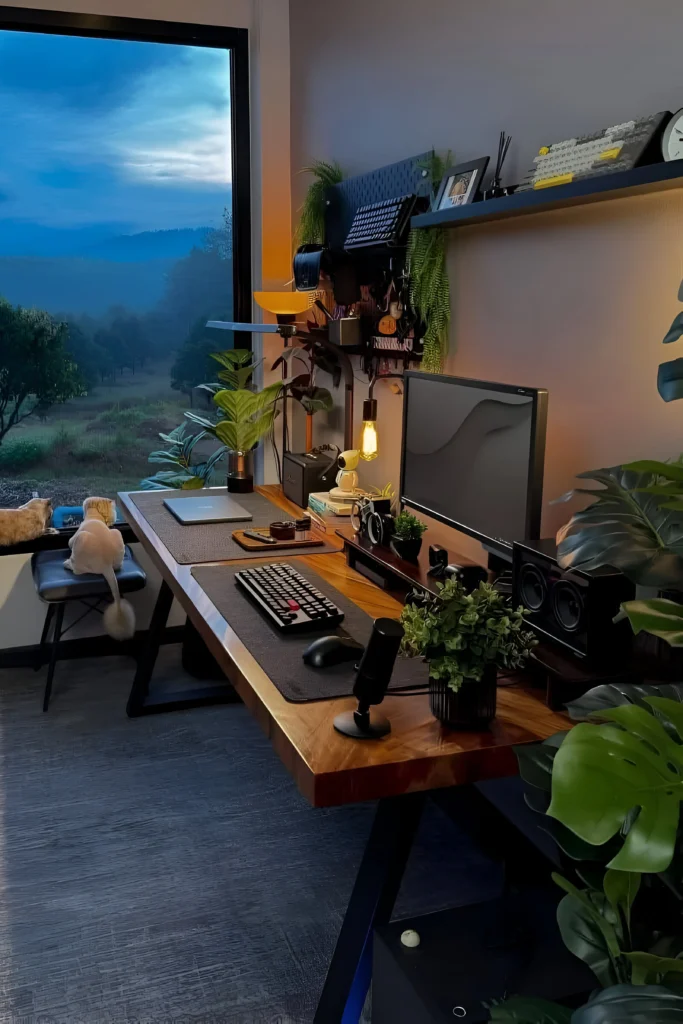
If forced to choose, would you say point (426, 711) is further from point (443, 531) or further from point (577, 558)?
point (443, 531)

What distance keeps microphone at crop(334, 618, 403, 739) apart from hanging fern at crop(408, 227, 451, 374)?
3.69ft

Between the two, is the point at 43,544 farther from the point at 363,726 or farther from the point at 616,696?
the point at 616,696

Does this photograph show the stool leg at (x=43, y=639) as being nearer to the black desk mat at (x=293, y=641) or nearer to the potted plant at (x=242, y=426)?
the potted plant at (x=242, y=426)

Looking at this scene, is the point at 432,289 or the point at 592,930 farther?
the point at 432,289

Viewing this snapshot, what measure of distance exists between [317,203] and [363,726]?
2.20 meters

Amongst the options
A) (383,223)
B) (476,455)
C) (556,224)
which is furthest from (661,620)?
(383,223)

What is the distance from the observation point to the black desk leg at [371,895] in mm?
1505

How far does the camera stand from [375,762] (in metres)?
Answer: 1.37

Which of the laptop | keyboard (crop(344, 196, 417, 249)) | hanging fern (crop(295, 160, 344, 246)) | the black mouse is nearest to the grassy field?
the laptop

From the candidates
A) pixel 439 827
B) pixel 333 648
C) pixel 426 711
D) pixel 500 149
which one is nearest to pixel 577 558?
pixel 426 711

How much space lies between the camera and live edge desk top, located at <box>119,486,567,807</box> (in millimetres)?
1357

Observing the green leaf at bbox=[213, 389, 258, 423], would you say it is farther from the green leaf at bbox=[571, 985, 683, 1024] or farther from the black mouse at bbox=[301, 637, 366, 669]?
the green leaf at bbox=[571, 985, 683, 1024]

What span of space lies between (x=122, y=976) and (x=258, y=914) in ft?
1.10

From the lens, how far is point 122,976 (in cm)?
192
